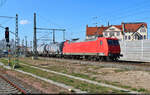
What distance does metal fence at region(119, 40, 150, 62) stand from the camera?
28778mm

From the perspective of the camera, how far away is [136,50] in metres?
30.8

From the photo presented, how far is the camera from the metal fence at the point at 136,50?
94.4 ft

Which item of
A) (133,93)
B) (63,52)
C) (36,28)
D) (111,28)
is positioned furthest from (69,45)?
(111,28)

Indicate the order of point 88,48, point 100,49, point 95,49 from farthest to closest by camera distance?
point 88,48
point 95,49
point 100,49

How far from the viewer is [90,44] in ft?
94.5

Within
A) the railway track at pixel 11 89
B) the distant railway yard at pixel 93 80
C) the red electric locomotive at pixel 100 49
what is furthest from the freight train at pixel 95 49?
the railway track at pixel 11 89

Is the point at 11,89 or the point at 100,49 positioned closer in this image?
the point at 11,89

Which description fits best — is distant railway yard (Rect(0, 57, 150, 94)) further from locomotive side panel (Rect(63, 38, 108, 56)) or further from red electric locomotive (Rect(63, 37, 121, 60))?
locomotive side panel (Rect(63, 38, 108, 56))

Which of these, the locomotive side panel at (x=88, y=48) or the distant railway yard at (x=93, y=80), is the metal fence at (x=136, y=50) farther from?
the distant railway yard at (x=93, y=80)

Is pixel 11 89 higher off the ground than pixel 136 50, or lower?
lower

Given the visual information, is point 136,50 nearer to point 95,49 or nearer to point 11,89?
point 95,49

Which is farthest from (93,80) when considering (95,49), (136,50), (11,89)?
(136,50)

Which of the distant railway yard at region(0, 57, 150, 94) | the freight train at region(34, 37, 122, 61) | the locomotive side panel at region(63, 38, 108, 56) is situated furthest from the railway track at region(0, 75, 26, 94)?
the locomotive side panel at region(63, 38, 108, 56)

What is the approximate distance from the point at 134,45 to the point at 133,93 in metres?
23.2
